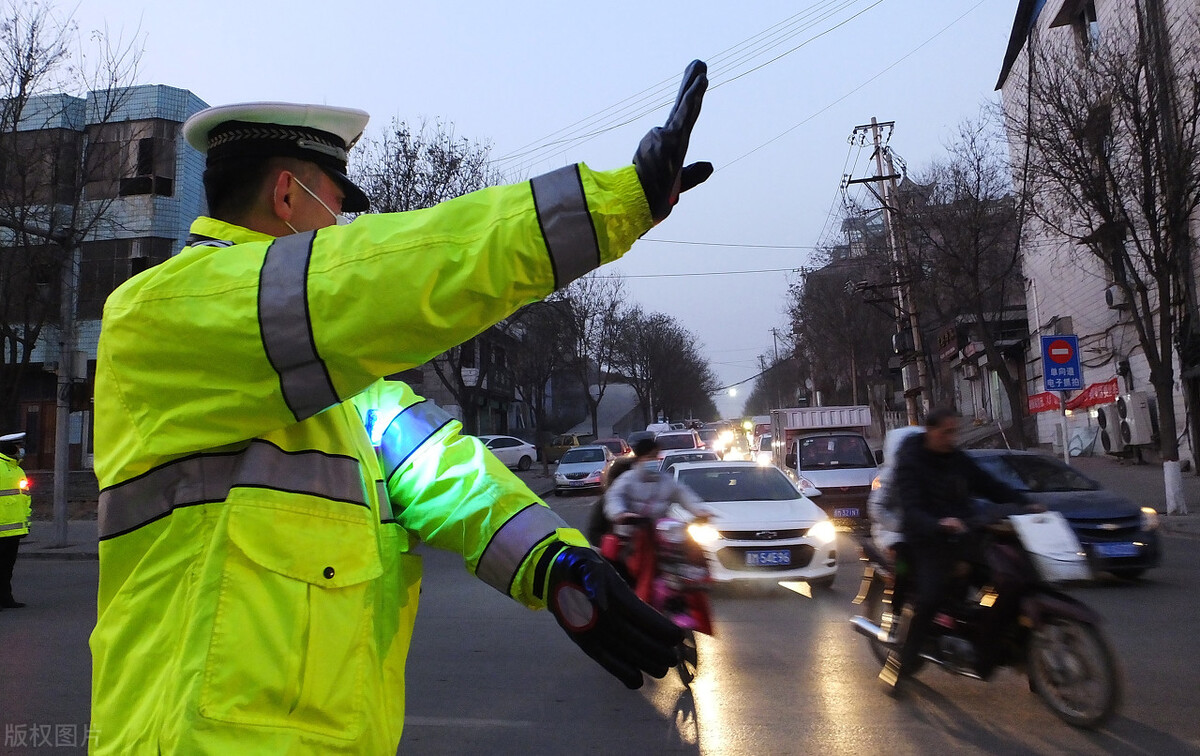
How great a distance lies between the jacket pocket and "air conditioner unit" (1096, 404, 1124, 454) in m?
24.8

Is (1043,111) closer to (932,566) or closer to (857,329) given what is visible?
(932,566)

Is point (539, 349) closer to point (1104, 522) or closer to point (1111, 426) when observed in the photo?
point (1111, 426)

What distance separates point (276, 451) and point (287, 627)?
265 millimetres

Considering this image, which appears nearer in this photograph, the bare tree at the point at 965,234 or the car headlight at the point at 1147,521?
the car headlight at the point at 1147,521

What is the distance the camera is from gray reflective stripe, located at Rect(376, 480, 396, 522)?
153cm

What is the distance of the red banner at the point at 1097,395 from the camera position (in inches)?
901

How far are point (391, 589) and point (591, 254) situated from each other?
2.40ft

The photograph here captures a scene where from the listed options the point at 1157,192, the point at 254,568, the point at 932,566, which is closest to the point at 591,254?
the point at 254,568

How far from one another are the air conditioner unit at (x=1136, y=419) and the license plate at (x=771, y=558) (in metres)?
16.0

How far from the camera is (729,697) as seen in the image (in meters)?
5.50

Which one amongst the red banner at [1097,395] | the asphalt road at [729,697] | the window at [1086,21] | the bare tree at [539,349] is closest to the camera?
the asphalt road at [729,697]

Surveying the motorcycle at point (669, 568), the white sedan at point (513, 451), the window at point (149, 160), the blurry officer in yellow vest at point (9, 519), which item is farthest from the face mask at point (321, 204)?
the white sedan at point (513, 451)

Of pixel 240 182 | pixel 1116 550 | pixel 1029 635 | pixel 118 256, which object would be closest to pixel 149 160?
pixel 118 256

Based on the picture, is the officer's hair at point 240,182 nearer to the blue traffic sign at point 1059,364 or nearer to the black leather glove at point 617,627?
the black leather glove at point 617,627
